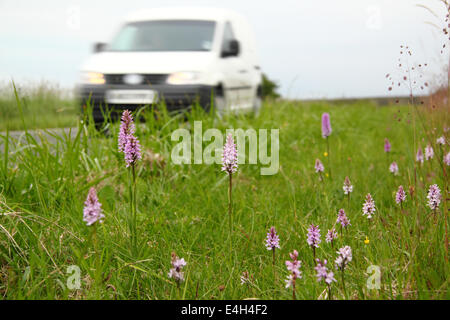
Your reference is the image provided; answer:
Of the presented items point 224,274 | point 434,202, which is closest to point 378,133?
point 434,202

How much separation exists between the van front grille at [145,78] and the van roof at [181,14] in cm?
167

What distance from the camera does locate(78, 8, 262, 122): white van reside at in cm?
603

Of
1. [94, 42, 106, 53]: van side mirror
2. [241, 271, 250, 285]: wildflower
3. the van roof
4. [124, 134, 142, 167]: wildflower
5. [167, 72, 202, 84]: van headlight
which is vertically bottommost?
[241, 271, 250, 285]: wildflower

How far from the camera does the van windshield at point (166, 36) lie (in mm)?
6789

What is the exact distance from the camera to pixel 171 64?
620cm

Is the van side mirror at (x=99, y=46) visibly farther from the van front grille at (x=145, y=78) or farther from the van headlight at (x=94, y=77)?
the van front grille at (x=145, y=78)

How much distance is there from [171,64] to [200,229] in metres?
4.17

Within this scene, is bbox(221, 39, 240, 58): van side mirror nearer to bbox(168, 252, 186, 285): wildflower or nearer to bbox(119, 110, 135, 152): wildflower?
bbox(119, 110, 135, 152): wildflower

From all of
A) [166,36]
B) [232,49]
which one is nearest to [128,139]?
[232,49]

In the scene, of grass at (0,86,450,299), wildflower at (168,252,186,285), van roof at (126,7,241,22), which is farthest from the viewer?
van roof at (126,7,241,22)

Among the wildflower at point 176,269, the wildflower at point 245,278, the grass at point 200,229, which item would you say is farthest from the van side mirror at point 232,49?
the wildflower at point 176,269

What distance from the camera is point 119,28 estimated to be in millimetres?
7438

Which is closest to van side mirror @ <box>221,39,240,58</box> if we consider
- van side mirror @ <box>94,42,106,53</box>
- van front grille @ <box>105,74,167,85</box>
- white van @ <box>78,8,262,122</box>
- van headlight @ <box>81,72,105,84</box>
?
white van @ <box>78,8,262,122</box>
